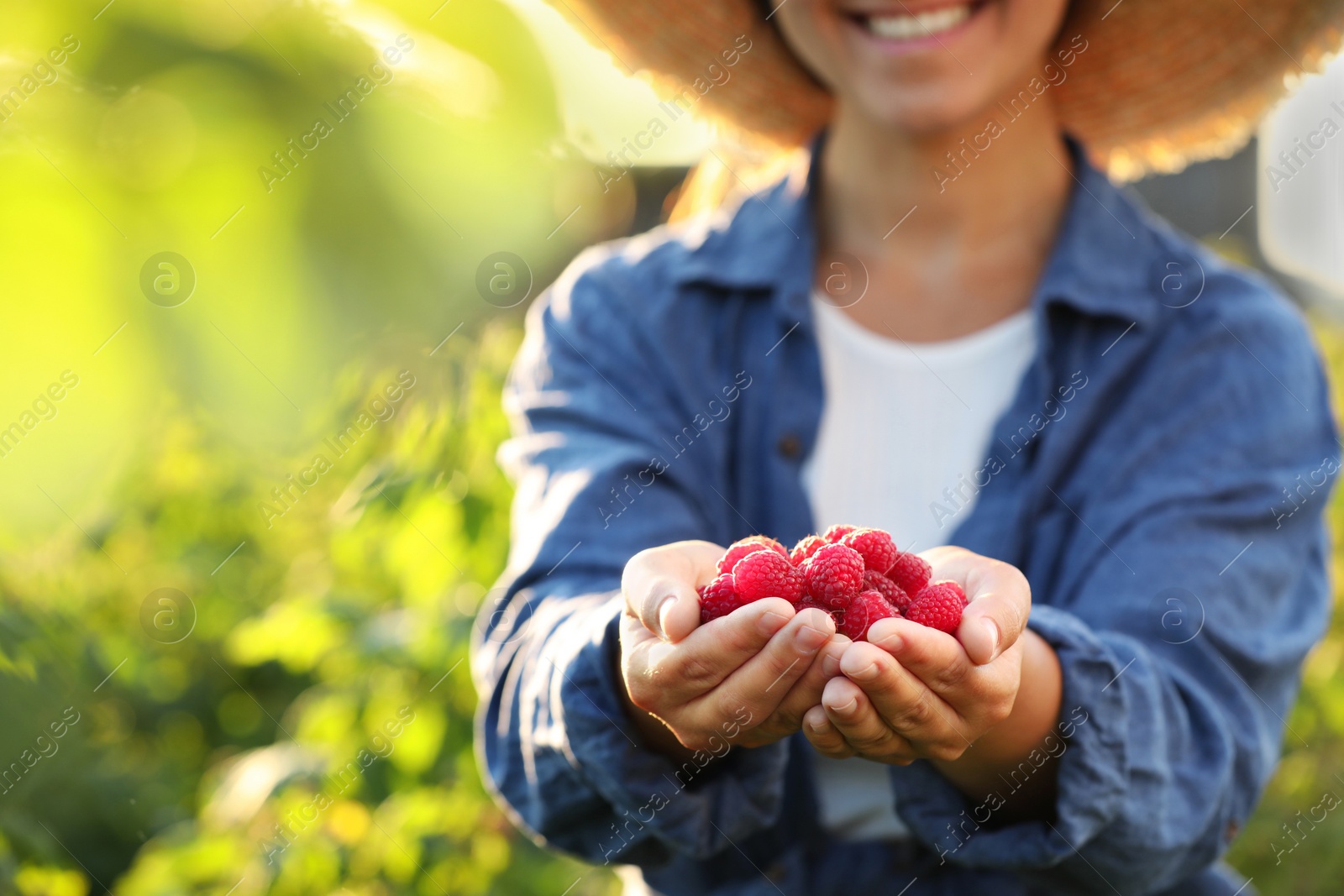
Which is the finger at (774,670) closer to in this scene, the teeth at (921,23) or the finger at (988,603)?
the finger at (988,603)

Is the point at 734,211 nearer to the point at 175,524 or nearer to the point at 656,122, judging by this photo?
the point at 656,122

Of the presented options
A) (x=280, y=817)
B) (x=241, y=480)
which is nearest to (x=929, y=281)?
(x=280, y=817)

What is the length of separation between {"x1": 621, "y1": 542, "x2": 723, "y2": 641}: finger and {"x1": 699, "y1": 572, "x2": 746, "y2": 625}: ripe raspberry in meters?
0.01

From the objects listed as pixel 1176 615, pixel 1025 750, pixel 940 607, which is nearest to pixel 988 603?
pixel 940 607

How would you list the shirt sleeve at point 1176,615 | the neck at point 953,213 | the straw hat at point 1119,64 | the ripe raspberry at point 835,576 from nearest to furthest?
the ripe raspberry at point 835,576 → the shirt sleeve at point 1176,615 → the neck at point 953,213 → the straw hat at point 1119,64

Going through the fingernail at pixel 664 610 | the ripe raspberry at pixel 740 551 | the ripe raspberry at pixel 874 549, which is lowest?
the ripe raspberry at pixel 874 549

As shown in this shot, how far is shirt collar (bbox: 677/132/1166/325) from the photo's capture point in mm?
1554

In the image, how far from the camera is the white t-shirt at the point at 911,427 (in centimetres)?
157

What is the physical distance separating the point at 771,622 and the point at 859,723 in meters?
0.11

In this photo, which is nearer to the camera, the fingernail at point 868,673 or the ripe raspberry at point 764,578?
the fingernail at point 868,673

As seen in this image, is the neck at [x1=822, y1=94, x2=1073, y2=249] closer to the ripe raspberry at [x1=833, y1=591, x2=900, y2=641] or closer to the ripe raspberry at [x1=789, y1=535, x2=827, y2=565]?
the ripe raspberry at [x1=789, y1=535, x2=827, y2=565]

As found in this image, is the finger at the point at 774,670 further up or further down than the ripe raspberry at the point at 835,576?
further up

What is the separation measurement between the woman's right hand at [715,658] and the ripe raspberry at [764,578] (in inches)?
1.6

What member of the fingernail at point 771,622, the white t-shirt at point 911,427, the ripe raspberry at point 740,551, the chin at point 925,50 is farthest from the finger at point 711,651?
the chin at point 925,50
